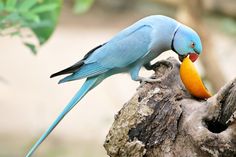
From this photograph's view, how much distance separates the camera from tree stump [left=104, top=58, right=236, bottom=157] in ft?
4.51

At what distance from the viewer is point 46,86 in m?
4.75

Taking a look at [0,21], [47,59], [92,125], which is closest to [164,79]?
[0,21]

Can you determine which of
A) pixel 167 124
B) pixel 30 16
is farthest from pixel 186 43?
pixel 30 16

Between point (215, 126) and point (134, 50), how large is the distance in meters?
0.37

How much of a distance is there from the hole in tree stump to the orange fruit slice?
134 mm

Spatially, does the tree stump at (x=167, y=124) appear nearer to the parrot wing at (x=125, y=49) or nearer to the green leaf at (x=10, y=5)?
the parrot wing at (x=125, y=49)

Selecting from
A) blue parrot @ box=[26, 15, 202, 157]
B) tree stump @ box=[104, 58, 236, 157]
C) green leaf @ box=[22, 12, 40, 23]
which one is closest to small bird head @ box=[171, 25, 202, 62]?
blue parrot @ box=[26, 15, 202, 157]

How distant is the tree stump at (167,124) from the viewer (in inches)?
54.1

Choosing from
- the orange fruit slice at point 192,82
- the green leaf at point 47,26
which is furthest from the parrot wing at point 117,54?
the green leaf at point 47,26

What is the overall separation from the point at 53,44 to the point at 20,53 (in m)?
0.38

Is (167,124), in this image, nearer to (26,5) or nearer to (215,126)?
(215,126)

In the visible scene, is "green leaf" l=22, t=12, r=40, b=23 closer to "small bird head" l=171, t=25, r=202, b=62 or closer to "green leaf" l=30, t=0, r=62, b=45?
"green leaf" l=30, t=0, r=62, b=45

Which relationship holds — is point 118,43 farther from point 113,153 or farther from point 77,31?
point 77,31

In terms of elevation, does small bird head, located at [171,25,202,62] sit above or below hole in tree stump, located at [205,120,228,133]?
above
